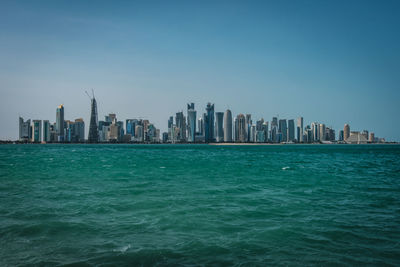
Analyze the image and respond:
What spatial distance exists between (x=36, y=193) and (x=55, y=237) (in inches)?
486

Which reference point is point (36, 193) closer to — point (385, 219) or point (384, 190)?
point (385, 219)

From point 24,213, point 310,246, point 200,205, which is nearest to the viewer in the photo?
point 310,246

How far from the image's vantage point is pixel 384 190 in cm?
2394

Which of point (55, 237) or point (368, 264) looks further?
point (55, 237)

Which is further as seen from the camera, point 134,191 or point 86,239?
point 134,191

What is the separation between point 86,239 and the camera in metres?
11.5

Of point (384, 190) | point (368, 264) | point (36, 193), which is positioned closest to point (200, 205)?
point (368, 264)

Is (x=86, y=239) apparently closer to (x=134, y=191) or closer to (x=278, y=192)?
(x=134, y=191)

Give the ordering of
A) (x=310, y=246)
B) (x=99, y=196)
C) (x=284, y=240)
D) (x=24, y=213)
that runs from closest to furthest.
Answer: (x=310, y=246) < (x=284, y=240) < (x=24, y=213) < (x=99, y=196)

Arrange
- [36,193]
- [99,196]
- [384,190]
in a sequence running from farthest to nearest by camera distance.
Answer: [384,190], [36,193], [99,196]

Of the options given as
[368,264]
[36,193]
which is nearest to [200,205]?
[368,264]

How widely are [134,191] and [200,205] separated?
759 centimetres

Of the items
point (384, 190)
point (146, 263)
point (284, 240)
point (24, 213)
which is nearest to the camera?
point (146, 263)

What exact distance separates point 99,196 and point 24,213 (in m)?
5.56
